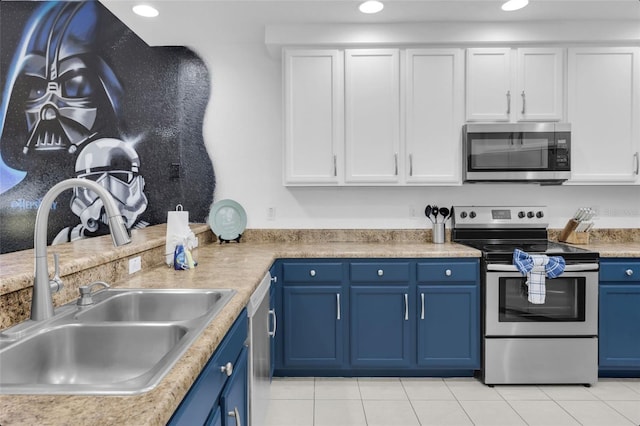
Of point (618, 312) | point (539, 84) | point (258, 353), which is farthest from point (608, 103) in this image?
point (258, 353)

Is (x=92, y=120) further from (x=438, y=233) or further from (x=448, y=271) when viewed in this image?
(x=448, y=271)

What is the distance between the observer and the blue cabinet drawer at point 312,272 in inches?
113

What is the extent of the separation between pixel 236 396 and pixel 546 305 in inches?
87.9

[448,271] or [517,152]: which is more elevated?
[517,152]

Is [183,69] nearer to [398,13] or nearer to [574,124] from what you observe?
[398,13]

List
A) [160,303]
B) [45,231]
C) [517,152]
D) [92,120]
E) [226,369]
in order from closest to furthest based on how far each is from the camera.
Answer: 1. [45,231]
2. [226,369]
3. [160,303]
4. [517,152]
5. [92,120]

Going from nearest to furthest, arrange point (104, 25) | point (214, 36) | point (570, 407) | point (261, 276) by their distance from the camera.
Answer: point (261, 276)
point (570, 407)
point (214, 36)
point (104, 25)

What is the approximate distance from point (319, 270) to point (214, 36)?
2.07 meters

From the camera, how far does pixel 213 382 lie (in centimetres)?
117

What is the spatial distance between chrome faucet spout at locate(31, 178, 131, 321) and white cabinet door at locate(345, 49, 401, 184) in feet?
7.09

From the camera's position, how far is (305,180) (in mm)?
3137

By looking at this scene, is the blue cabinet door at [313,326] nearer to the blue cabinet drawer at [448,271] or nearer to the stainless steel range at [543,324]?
the blue cabinet drawer at [448,271]

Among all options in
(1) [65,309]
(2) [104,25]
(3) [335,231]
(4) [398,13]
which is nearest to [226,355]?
(1) [65,309]

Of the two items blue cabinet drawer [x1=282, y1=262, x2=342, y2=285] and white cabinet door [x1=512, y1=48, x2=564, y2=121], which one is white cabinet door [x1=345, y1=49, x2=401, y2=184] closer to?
blue cabinet drawer [x1=282, y1=262, x2=342, y2=285]
